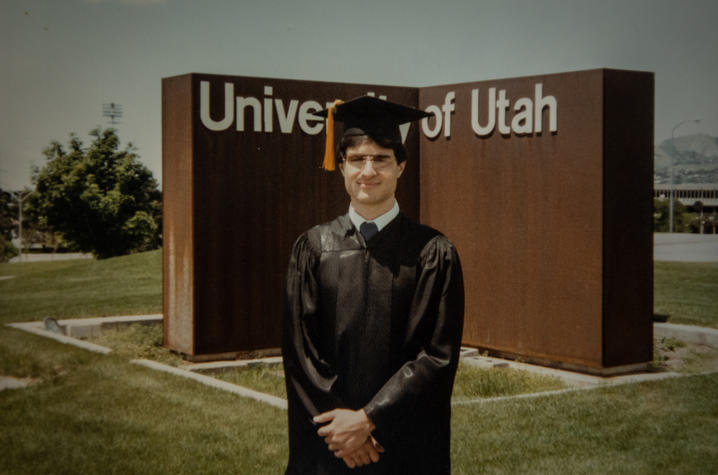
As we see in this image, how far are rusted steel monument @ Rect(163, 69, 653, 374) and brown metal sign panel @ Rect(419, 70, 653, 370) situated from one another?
0.02 m

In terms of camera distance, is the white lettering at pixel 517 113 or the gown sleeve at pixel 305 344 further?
the white lettering at pixel 517 113

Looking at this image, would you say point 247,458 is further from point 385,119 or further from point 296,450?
point 385,119

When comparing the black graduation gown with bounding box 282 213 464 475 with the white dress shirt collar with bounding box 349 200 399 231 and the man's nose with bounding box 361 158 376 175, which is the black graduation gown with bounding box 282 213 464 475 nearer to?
the white dress shirt collar with bounding box 349 200 399 231

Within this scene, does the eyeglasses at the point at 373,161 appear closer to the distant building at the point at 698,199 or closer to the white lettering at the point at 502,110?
the white lettering at the point at 502,110

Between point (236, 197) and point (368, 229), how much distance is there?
19.1 feet

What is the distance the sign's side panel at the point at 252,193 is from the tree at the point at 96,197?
1.91 metres

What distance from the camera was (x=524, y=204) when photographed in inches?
354

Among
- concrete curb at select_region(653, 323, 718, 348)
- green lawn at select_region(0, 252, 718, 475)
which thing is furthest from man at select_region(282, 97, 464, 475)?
concrete curb at select_region(653, 323, 718, 348)

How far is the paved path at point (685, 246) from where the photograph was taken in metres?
10.4

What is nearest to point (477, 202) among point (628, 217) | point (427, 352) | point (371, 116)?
point (628, 217)

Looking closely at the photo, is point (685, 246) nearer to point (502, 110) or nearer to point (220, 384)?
point (502, 110)

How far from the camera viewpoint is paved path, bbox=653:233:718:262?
10.4 meters

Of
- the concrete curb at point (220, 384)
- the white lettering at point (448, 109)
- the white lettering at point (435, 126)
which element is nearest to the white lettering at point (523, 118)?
the white lettering at point (448, 109)

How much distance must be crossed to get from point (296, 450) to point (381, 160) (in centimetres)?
134
